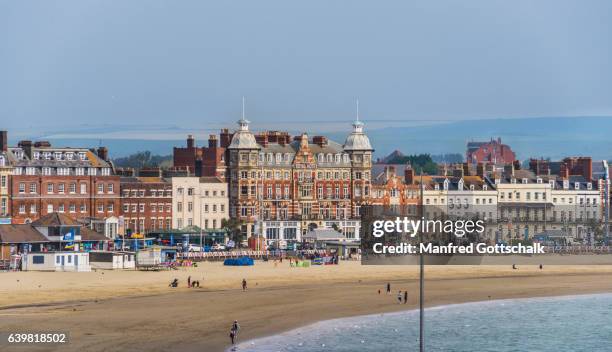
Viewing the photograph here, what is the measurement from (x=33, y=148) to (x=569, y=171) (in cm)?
5112

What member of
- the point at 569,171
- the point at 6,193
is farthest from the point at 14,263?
the point at 569,171

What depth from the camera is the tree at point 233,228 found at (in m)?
103

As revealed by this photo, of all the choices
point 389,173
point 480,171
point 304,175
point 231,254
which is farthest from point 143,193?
point 480,171

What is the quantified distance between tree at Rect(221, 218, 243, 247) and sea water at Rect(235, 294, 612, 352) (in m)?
34.5

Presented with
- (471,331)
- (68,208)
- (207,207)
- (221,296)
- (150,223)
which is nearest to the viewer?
(471,331)

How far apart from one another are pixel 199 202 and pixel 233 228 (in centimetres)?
327

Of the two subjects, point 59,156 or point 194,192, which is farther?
point 194,192

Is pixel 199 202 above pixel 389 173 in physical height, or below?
below

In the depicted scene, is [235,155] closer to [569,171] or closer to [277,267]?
[277,267]

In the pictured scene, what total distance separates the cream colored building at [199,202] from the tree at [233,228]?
1.11 metres

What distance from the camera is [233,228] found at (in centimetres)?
10356

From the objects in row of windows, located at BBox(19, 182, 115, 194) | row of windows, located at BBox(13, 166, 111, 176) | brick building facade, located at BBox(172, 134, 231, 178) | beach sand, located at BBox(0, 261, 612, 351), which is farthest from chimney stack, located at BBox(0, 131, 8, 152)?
brick building facade, located at BBox(172, 134, 231, 178)

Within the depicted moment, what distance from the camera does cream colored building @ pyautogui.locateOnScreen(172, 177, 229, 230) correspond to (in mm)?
102812

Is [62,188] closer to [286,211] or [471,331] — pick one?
[286,211]
